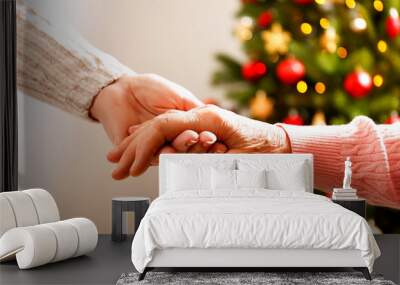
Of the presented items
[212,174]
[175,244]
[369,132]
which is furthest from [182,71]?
[175,244]

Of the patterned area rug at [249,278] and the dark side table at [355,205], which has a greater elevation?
the dark side table at [355,205]

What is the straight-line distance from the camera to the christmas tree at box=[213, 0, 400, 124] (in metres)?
5.73

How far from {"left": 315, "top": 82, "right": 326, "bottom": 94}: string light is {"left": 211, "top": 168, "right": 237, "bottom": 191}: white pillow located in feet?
3.73

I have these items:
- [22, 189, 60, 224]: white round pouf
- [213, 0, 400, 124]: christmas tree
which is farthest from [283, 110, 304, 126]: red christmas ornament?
[22, 189, 60, 224]: white round pouf

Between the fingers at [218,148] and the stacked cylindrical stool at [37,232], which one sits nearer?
the stacked cylindrical stool at [37,232]

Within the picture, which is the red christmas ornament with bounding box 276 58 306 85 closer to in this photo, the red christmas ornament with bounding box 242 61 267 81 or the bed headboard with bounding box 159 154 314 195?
the red christmas ornament with bounding box 242 61 267 81

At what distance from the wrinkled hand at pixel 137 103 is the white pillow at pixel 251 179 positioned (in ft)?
1.84

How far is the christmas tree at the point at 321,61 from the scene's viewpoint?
5730 millimetres

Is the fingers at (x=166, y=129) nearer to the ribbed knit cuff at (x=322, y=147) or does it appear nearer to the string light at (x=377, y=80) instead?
the ribbed knit cuff at (x=322, y=147)

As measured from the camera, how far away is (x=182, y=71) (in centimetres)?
592

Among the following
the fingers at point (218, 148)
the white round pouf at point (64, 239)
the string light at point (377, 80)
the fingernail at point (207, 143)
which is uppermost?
the string light at point (377, 80)

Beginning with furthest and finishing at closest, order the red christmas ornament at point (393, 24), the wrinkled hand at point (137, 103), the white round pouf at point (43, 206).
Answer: the wrinkled hand at point (137, 103), the red christmas ornament at point (393, 24), the white round pouf at point (43, 206)

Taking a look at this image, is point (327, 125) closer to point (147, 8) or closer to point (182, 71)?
point (182, 71)

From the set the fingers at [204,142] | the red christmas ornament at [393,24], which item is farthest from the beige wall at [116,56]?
the red christmas ornament at [393,24]
